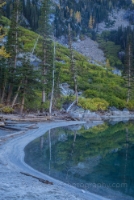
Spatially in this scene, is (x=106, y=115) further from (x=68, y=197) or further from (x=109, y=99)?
(x=68, y=197)

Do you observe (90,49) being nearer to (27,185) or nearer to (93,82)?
(93,82)

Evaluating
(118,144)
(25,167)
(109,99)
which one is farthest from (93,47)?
(25,167)

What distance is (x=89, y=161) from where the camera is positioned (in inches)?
546

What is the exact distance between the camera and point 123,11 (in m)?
194

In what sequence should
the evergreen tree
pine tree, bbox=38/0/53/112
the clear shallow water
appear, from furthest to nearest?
pine tree, bbox=38/0/53/112 < the evergreen tree < the clear shallow water

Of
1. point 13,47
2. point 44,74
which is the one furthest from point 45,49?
point 13,47

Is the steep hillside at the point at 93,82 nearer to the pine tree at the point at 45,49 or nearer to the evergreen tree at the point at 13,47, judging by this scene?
the pine tree at the point at 45,49

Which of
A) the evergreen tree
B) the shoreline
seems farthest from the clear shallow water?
the evergreen tree

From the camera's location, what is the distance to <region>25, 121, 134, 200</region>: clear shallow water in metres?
10.0

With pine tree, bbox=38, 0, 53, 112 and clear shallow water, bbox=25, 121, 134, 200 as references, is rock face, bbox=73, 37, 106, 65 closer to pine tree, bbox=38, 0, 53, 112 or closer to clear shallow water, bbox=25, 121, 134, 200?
pine tree, bbox=38, 0, 53, 112

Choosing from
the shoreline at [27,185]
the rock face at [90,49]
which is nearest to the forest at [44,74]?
the shoreline at [27,185]

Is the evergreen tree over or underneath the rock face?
underneath

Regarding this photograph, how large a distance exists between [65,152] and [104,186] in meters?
6.02

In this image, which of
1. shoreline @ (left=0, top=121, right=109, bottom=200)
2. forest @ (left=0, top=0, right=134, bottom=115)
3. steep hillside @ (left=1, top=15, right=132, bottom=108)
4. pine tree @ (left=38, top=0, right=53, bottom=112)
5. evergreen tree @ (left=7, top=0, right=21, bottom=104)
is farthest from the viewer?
steep hillside @ (left=1, top=15, right=132, bottom=108)
